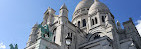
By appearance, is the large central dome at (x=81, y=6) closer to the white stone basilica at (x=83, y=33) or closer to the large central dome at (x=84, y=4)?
the large central dome at (x=84, y=4)

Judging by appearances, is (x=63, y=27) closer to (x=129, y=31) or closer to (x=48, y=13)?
(x=48, y=13)

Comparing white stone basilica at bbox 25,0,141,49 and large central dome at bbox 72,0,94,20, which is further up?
large central dome at bbox 72,0,94,20

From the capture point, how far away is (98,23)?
36281 millimetres

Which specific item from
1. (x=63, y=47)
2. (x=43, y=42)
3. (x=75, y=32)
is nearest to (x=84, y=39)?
(x=75, y=32)

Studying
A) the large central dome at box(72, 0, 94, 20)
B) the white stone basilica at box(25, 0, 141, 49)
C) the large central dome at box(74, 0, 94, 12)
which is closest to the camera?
the white stone basilica at box(25, 0, 141, 49)

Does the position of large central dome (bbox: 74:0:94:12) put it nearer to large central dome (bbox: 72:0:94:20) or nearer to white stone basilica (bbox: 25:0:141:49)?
large central dome (bbox: 72:0:94:20)

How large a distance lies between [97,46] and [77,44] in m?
4.73

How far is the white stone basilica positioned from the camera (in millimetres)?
26125

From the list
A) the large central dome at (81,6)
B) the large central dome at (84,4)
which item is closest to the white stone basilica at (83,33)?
the large central dome at (81,6)

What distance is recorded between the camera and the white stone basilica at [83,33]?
26125 mm

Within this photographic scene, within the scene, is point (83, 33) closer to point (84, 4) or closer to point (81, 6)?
point (81, 6)

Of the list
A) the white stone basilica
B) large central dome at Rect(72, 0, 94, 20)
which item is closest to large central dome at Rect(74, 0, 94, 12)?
large central dome at Rect(72, 0, 94, 20)

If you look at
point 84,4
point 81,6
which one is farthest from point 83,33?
point 84,4

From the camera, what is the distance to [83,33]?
117 ft
